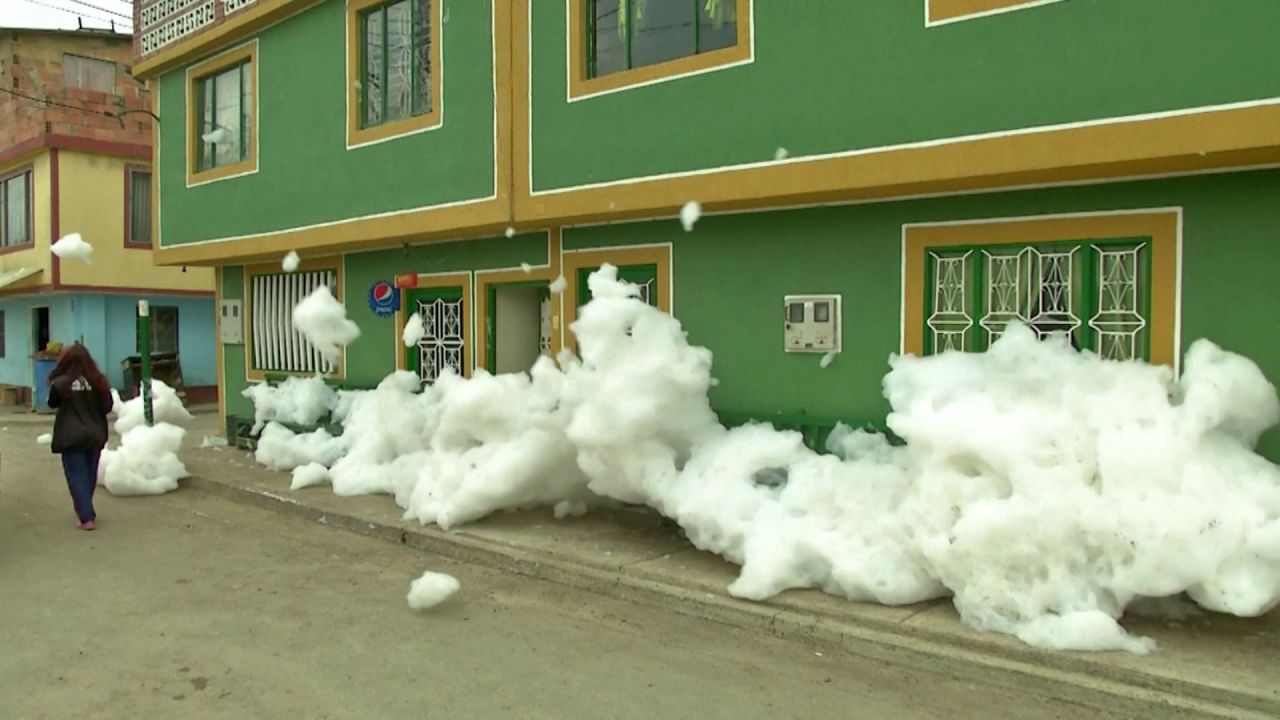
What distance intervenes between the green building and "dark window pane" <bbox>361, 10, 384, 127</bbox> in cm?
3

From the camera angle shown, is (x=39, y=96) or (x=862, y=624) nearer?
(x=862, y=624)

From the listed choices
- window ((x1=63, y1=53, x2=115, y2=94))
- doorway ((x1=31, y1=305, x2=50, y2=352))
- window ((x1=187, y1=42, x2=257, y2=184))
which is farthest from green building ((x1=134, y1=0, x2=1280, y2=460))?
window ((x1=63, y1=53, x2=115, y2=94))

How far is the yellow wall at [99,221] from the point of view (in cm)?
2033

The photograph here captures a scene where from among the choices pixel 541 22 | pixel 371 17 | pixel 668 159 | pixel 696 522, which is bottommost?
pixel 696 522

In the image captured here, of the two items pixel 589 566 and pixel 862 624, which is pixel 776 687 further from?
pixel 589 566

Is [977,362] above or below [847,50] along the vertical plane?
below

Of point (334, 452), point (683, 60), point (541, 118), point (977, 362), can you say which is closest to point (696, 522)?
point (977, 362)

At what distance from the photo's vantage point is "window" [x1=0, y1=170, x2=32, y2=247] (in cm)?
2123

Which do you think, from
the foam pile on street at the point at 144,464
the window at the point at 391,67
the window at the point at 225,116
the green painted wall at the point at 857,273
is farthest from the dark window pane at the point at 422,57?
the foam pile on street at the point at 144,464

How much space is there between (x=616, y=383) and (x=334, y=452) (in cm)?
502

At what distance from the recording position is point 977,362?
20.4 feet

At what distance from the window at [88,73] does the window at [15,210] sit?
3.10 metres

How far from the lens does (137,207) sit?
70.7ft

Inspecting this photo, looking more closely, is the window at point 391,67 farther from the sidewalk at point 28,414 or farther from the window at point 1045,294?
the sidewalk at point 28,414
